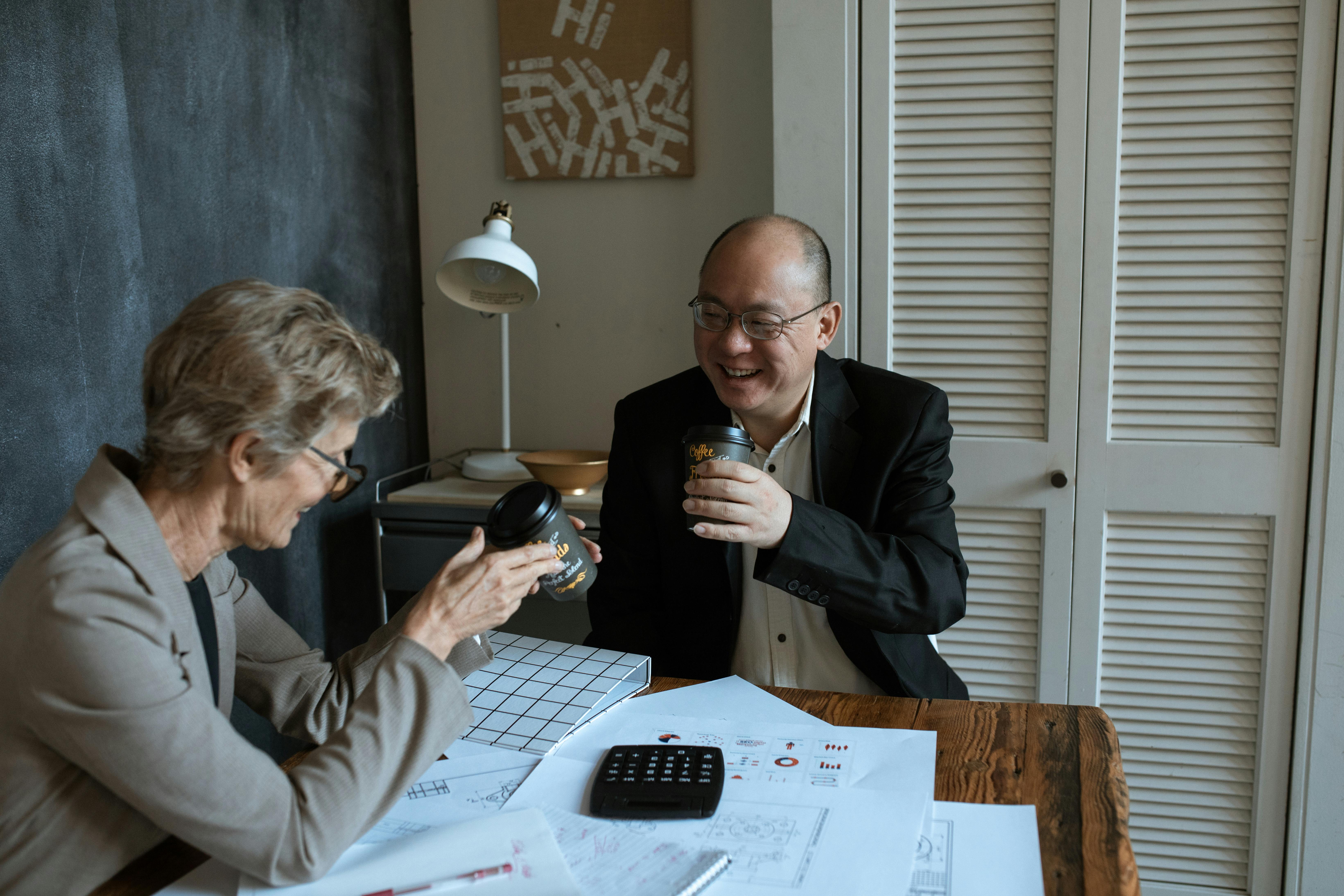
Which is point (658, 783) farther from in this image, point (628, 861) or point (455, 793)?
point (455, 793)

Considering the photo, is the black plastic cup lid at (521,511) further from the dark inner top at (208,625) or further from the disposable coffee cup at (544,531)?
the dark inner top at (208,625)

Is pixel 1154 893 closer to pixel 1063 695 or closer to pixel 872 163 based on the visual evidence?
pixel 1063 695

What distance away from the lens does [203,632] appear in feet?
3.42

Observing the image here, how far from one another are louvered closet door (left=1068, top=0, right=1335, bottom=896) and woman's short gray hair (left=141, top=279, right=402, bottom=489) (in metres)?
1.66

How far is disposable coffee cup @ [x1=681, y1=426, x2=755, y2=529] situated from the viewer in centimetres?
127

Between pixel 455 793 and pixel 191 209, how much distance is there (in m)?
1.40

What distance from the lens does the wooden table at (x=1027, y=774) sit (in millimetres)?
889

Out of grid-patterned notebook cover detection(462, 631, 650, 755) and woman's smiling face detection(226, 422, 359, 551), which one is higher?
woman's smiling face detection(226, 422, 359, 551)

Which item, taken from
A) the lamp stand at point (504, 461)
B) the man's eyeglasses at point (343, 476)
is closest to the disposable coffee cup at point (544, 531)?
the man's eyeglasses at point (343, 476)

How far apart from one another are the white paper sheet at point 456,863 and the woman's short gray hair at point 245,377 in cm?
39

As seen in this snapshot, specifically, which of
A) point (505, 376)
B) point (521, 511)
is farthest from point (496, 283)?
point (521, 511)

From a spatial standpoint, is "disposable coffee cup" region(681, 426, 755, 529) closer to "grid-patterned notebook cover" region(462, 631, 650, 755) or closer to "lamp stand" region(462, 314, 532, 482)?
"grid-patterned notebook cover" region(462, 631, 650, 755)

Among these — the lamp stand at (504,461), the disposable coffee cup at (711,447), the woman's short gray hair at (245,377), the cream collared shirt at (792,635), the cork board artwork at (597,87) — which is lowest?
the cream collared shirt at (792,635)

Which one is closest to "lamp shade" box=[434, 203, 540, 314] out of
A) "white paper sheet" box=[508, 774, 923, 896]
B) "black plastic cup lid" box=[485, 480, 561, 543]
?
"black plastic cup lid" box=[485, 480, 561, 543]
